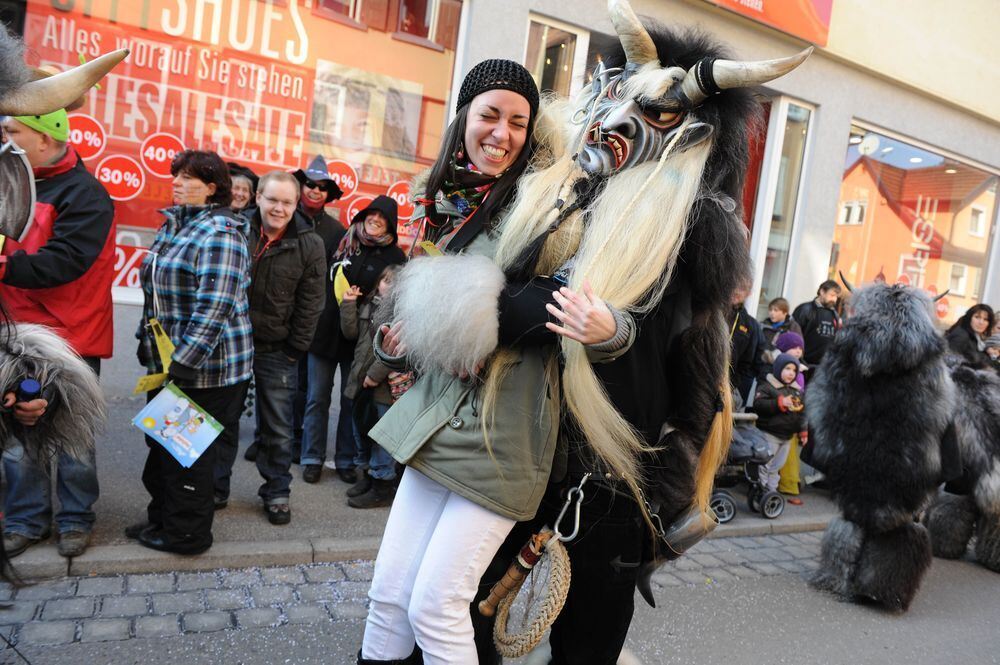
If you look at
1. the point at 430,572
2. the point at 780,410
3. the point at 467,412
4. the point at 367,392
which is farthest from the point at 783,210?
the point at 430,572

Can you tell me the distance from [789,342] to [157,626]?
581 centimetres

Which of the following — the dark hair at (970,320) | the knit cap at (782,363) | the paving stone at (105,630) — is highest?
the dark hair at (970,320)

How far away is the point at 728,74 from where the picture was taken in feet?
6.45

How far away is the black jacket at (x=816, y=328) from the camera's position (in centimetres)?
863

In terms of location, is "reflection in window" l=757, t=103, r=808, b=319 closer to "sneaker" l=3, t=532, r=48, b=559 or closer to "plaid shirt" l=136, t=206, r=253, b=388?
"plaid shirt" l=136, t=206, r=253, b=388

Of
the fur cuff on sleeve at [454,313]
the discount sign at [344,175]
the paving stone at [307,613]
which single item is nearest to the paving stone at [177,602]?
the paving stone at [307,613]

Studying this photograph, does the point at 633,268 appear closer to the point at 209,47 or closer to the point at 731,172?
the point at 731,172

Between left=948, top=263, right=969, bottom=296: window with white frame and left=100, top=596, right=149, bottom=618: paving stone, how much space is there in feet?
44.1

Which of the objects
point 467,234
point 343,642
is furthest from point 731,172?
point 343,642

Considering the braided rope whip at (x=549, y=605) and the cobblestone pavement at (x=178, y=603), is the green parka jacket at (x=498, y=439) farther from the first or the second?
the cobblestone pavement at (x=178, y=603)

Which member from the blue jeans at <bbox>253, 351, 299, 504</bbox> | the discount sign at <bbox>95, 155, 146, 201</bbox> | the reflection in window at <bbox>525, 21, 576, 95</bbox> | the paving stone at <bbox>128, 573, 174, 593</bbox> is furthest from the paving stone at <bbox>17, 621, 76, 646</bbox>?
the reflection in window at <bbox>525, 21, 576, 95</bbox>

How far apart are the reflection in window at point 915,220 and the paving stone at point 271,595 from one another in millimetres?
9367

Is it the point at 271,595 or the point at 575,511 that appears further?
the point at 271,595

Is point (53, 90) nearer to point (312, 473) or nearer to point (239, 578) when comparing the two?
point (239, 578)
